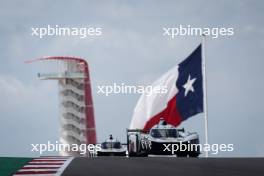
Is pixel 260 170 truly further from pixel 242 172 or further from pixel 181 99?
pixel 181 99

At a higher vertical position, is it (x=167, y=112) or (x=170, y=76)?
(x=170, y=76)

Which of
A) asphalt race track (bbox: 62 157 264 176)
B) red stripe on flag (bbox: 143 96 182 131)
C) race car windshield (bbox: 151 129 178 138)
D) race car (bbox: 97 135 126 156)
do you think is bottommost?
asphalt race track (bbox: 62 157 264 176)

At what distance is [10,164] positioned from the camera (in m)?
20.3

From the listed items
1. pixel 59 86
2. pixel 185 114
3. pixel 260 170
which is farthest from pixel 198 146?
pixel 59 86

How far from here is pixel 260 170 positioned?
59.3 ft

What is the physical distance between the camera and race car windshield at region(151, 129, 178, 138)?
1150 inches

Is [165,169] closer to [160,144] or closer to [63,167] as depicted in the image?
[63,167]

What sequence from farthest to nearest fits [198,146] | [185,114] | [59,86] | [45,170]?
[59,86], [185,114], [198,146], [45,170]

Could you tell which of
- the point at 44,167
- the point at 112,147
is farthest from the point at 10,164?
the point at 112,147

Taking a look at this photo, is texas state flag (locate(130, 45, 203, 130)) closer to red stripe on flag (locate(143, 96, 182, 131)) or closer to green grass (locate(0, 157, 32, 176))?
red stripe on flag (locate(143, 96, 182, 131))

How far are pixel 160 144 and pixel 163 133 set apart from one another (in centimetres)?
100

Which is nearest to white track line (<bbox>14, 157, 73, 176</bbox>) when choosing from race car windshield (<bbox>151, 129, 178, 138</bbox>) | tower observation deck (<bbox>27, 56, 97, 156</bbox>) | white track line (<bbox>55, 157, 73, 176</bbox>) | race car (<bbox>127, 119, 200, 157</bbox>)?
white track line (<bbox>55, 157, 73, 176</bbox>)

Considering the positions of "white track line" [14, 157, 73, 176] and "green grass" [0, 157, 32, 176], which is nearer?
"white track line" [14, 157, 73, 176]

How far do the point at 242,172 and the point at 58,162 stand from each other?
7.20m
